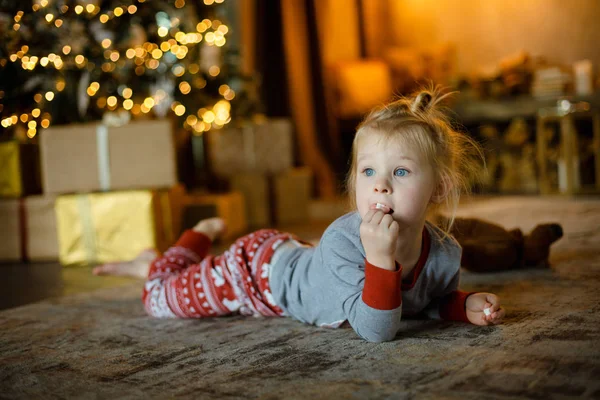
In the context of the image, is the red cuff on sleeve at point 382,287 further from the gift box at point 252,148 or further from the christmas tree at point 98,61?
the gift box at point 252,148

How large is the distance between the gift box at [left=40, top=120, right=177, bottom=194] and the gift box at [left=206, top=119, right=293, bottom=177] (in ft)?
3.26

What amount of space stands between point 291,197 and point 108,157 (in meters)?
1.22

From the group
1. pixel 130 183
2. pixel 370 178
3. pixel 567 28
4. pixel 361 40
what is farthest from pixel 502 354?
pixel 361 40

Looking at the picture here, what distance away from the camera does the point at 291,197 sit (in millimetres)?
3588

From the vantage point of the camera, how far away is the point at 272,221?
3594 mm

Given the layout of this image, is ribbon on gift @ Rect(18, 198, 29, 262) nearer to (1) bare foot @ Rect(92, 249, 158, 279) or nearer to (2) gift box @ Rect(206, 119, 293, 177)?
(1) bare foot @ Rect(92, 249, 158, 279)

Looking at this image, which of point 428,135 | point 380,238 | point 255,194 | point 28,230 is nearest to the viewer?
point 380,238

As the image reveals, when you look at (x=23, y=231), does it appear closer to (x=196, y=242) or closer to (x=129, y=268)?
(x=129, y=268)

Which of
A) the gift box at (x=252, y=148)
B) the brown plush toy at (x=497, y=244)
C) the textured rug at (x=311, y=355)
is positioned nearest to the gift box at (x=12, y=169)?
the gift box at (x=252, y=148)

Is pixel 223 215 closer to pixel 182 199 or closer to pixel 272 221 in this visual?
pixel 182 199

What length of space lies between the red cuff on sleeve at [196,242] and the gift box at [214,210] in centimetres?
114

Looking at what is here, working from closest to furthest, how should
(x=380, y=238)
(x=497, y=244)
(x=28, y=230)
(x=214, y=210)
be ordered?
(x=380, y=238), (x=497, y=244), (x=28, y=230), (x=214, y=210)

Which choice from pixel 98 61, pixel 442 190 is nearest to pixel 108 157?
pixel 98 61

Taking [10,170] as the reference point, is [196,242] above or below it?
below
